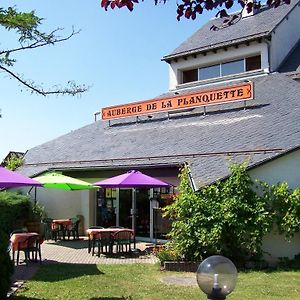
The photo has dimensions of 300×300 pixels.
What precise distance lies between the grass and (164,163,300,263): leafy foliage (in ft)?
3.19

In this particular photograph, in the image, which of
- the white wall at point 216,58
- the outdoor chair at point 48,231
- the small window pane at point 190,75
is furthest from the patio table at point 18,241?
the small window pane at point 190,75

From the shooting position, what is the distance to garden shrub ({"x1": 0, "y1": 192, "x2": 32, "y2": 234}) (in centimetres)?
1538

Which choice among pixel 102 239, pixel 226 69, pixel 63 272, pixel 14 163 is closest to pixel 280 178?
pixel 102 239

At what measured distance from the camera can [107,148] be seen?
21328mm

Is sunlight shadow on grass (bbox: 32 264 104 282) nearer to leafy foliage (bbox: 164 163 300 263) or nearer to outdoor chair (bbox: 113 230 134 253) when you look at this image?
outdoor chair (bbox: 113 230 134 253)

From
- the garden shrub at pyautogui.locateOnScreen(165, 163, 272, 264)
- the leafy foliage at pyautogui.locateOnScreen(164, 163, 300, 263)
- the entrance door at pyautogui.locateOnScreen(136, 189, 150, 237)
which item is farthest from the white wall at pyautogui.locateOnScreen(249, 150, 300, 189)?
the entrance door at pyautogui.locateOnScreen(136, 189, 150, 237)

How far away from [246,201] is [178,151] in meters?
5.28

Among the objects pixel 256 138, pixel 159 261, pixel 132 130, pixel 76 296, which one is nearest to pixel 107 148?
pixel 132 130

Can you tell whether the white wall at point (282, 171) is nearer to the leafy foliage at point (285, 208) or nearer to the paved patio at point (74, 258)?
the leafy foliage at point (285, 208)

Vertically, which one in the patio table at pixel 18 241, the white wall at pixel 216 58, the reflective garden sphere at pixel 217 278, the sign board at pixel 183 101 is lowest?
the patio table at pixel 18 241

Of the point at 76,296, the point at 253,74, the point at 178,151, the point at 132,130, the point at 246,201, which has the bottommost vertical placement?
the point at 76,296

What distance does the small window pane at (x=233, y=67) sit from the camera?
→ 24.3 meters

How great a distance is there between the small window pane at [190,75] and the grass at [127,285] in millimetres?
15565

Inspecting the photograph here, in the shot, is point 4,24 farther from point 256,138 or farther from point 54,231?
point 54,231
